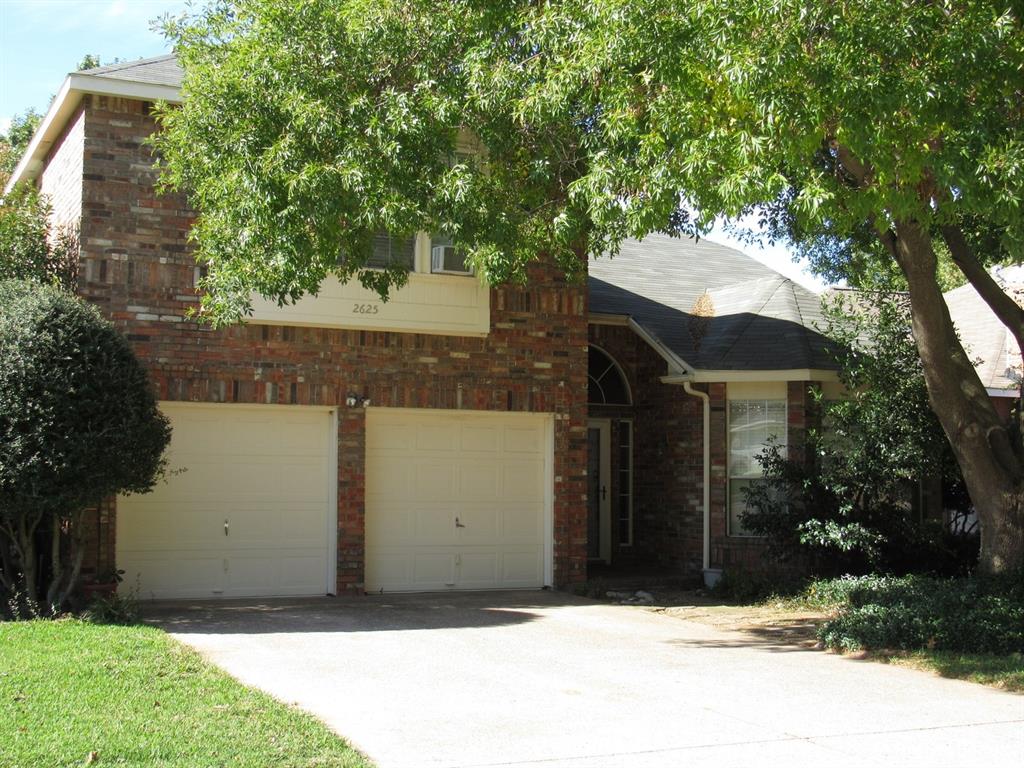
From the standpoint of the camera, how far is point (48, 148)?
50.0ft

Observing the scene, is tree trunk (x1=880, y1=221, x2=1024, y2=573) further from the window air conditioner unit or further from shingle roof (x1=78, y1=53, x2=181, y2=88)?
shingle roof (x1=78, y1=53, x2=181, y2=88)

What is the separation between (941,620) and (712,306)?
8171 millimetres

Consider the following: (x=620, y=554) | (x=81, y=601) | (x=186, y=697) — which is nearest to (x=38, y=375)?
(x=81, y=601)

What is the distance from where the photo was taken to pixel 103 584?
12.3 meters

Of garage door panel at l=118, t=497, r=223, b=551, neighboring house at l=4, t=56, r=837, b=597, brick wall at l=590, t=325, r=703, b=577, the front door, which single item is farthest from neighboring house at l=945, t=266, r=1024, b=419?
garage door panel at l=118, t=497, r=223, b=551

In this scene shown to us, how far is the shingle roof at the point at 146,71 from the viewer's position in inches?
517

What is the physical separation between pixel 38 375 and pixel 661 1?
257 inches

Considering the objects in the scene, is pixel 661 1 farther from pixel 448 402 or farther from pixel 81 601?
pixel 81 601

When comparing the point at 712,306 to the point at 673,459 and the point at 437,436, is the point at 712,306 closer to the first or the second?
the point at 673,459

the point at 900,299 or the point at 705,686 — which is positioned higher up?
the point at 900,299

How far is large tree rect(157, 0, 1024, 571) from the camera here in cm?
862

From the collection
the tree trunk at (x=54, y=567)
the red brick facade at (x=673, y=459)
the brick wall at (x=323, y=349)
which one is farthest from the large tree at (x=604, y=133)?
the red brick facade at (x=673, y=459)

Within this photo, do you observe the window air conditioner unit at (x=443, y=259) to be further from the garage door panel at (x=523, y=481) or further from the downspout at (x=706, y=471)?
the downspout at (x=706, y=471)

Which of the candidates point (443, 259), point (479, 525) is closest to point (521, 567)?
point (479, 525)
